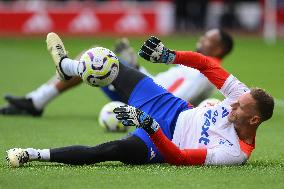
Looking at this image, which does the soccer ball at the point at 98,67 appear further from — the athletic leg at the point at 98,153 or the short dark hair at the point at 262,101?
the short dark hair at the point at 262,101

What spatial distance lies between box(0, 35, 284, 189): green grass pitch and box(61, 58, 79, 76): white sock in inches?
40.5

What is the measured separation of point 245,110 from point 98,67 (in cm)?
146

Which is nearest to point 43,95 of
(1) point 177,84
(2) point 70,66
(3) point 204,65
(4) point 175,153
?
(1) point 177,84

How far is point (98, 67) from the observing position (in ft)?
28.5

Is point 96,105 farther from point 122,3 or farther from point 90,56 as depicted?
point 122,3

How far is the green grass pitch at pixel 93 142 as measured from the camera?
7582 mm

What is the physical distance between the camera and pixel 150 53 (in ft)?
28.3

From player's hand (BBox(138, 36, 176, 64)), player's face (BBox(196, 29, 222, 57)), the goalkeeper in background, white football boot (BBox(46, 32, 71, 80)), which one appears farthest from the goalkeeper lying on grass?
player's face (BBox(196, 29, 222, 57))

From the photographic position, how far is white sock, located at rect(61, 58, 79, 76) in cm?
901

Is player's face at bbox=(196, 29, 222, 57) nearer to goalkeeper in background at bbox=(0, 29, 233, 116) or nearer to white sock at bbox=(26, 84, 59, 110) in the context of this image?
goalkeeper in background at bbox=(0, 29, 233, 116)

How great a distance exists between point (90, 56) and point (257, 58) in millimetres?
15543

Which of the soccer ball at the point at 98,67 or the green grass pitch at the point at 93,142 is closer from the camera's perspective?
the green grass pitch at the point at 93,142

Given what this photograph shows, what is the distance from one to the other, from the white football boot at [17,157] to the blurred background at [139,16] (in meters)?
21.3

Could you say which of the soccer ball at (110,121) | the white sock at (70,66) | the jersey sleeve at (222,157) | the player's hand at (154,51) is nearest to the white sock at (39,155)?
the white sock at (70,66)
